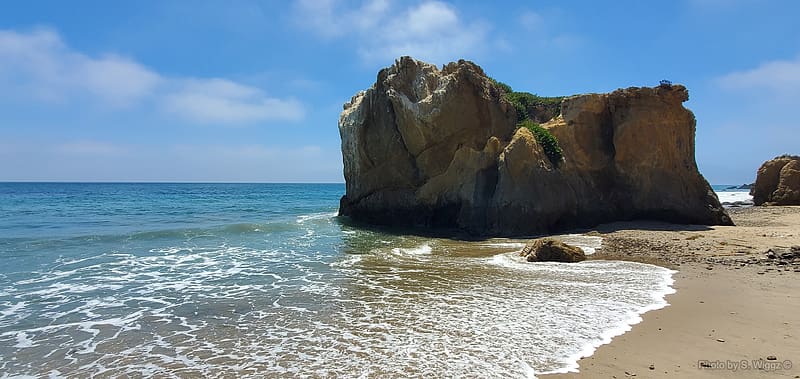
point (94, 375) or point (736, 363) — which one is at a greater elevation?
point (736, 363)

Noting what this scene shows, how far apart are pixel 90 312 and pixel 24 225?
21.9 m

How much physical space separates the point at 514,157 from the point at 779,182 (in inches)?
991

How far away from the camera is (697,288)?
32.0 feet

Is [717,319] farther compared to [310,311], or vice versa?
[310,311]

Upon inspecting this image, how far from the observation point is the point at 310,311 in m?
8.62

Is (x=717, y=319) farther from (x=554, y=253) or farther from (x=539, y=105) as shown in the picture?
(x=539, y=105)

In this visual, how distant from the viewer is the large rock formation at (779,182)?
1255 inches

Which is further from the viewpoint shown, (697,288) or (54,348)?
(697,288)

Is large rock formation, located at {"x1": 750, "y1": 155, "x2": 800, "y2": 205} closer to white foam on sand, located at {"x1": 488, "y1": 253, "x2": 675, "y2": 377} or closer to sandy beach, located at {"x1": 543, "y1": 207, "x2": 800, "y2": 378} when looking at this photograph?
sandy beach, located at {"x1": 543, "y1": 207, "x2": 800, "y2": 378}

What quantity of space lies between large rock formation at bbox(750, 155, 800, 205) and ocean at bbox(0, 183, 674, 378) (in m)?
27.7

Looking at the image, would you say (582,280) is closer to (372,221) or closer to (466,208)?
(466,208)

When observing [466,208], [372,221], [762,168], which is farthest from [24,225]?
[762,168]

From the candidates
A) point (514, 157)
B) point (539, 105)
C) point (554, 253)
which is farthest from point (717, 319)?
point (539, 105)

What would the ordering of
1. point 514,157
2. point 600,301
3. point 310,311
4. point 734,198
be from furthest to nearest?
point 734,198 → point 514,157 → point 600,301 → point 310,311
